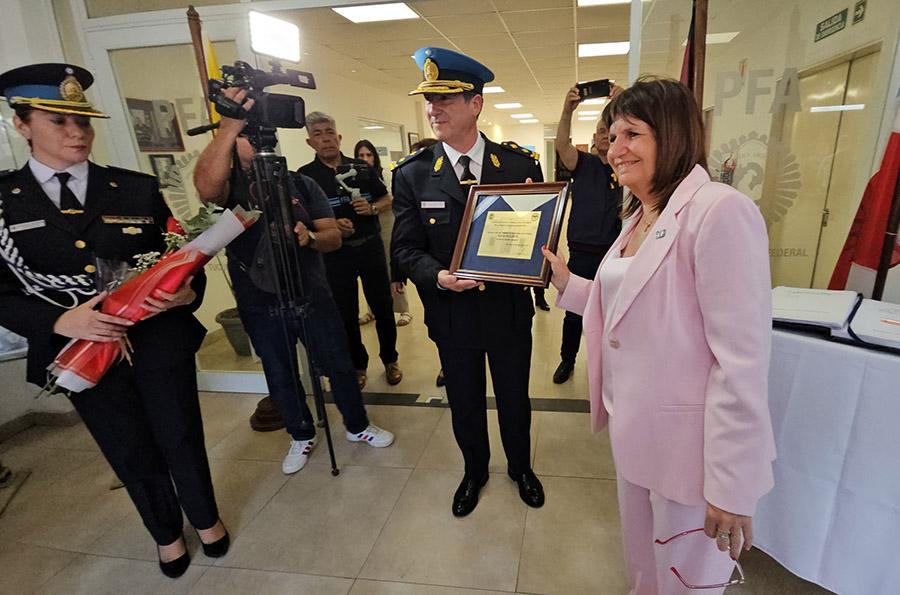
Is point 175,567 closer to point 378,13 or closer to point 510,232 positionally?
point 510,232

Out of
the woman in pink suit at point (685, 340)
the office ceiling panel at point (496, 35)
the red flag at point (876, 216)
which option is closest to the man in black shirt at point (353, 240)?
the office ceiling panel at point (496, 35)

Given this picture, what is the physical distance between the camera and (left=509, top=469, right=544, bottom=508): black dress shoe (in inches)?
75.0

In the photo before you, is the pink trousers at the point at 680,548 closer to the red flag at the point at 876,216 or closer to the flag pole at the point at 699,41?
the red flag at the point at 876,216

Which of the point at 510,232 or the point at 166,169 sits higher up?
the point at 166,169

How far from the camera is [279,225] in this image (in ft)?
5.94

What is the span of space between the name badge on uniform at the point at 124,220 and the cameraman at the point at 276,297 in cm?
29

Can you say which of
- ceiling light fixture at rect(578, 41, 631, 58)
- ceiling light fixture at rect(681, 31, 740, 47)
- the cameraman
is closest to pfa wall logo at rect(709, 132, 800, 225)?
ceiling light fixture at rect(681, 31, 740, 47)

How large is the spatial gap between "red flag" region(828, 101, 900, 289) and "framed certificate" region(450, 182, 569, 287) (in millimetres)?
1207

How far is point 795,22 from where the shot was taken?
2424mm

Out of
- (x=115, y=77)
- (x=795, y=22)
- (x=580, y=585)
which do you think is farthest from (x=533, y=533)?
(x=115, y=77)

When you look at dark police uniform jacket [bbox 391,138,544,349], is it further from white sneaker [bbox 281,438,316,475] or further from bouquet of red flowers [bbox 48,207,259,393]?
white sneaker [bbox 281,438,316,475]

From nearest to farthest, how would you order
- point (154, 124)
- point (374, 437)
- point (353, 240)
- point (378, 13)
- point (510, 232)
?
1. point (510, 232)
2. point (374, 437)
3. point (154, 124)
4. point (353, 240)
5. point (378, 13)

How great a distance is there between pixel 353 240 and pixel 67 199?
1.61m

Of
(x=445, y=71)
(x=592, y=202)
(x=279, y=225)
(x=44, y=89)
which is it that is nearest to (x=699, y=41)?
(x=592, y=202)
